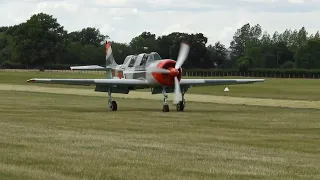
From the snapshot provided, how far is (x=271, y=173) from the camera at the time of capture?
13.1 metres

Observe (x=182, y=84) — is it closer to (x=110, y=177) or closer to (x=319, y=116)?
(x=319, y=116)

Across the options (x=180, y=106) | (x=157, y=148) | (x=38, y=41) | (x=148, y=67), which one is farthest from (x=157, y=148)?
(x=38, y=41)

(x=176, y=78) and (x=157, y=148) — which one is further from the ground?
(x=176, y=78)

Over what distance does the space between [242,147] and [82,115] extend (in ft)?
40.6

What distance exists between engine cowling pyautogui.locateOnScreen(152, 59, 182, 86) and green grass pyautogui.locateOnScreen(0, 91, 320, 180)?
5.99 meters

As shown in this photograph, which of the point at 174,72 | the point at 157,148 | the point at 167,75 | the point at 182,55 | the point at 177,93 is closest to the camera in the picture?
the point at 157,148

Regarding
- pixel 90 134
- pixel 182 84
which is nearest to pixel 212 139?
pixel 90 134

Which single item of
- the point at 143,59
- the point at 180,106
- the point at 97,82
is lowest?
the point at 180,106

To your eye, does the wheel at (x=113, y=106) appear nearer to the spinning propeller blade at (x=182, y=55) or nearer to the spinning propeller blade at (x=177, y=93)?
the spinning propeller blade at (x=177, y=93)

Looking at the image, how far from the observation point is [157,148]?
1662 cm

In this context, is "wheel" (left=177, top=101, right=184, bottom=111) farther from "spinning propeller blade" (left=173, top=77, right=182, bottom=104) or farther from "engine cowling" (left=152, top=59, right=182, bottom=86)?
"engine cowling" (left=152, top=59, right=182, bottom=86)

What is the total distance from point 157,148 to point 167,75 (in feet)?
53.8

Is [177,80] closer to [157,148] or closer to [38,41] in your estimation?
[157,148]

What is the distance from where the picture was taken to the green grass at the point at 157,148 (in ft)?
42.8
